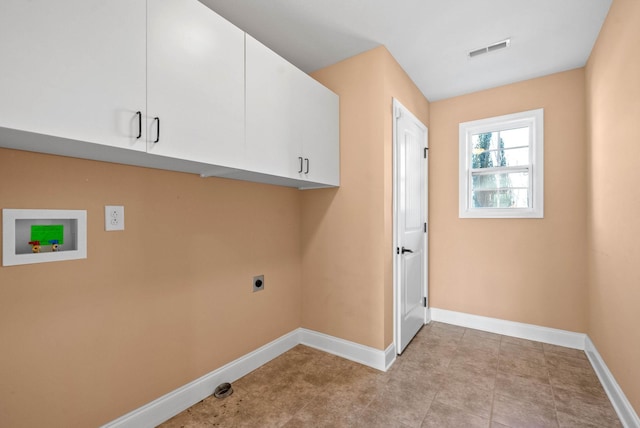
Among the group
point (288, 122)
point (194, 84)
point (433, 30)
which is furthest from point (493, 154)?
point (194, 84)

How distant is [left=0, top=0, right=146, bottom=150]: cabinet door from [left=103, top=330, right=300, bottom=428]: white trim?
151 cm

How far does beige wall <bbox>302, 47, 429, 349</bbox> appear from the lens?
7.65 feet

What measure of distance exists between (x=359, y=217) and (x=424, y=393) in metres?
1.38

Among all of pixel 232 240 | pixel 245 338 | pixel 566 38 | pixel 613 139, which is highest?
pixel 566 38

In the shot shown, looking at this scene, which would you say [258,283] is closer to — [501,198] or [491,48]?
[501,198]

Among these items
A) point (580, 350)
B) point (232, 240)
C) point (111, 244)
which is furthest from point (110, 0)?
point (580, 350)

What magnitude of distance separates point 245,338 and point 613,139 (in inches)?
119

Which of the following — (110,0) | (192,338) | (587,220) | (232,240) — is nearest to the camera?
(110,0)

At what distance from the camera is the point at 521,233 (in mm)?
2904

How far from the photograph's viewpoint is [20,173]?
125 cm

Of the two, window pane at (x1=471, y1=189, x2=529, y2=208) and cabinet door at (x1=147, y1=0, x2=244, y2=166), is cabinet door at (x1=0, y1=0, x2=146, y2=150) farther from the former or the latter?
window pane at (x1=471, y1=189, x2=529, y2=208)

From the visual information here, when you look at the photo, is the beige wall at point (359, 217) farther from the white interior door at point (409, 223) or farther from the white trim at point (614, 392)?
the white trim at point (614, 392)

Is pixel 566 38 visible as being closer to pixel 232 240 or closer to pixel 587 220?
pixel 587 220

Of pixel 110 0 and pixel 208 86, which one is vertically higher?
pixel 110 0
